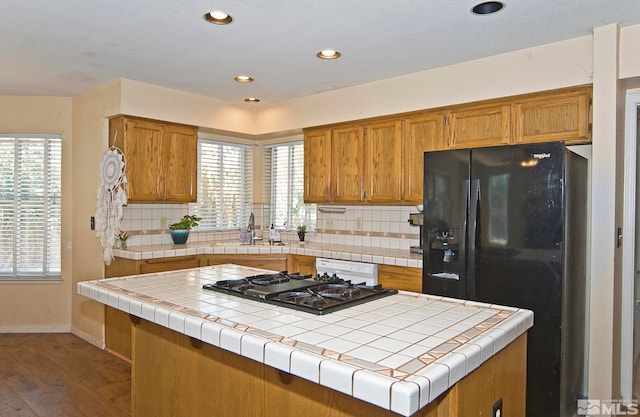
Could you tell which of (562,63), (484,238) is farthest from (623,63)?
(484,238)

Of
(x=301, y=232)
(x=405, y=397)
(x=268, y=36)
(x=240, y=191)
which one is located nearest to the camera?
(x=405, y=397)

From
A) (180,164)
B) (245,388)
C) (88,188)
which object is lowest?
(245,388)

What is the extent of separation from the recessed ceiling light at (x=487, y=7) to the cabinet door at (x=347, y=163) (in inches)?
67.8

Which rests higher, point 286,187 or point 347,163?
point 347,163

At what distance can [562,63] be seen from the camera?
113 inches

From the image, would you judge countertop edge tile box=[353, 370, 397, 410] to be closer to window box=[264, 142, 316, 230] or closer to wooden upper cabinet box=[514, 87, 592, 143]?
wooden upper cabinet box=[514, 87, 592, 143]

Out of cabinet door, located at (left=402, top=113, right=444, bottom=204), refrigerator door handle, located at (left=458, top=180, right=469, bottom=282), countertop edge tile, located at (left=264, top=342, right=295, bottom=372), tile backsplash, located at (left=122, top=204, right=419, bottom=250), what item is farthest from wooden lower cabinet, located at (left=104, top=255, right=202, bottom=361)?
countertop edge tile, located at (left=264, top=342, right=295, bottom=372)

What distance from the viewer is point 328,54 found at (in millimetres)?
3189

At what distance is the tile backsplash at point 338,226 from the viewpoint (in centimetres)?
413

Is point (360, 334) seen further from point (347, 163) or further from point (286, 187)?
point (286, 187)

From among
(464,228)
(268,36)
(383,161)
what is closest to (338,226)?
(383,161)

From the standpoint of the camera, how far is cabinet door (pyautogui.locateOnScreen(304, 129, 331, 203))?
14.2 ft

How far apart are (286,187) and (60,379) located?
287 centimetres

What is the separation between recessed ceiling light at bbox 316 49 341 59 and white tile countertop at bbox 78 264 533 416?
1877mm
